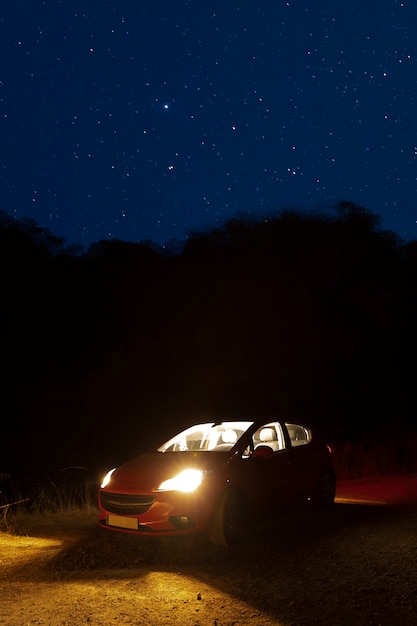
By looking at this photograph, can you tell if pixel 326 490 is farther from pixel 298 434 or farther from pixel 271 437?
pixel 271 437

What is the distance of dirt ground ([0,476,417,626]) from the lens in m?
6.24

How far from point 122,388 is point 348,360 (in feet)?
35.8

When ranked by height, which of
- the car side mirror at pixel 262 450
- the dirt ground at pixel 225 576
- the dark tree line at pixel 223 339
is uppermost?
the dark tree line at pixel 223 339

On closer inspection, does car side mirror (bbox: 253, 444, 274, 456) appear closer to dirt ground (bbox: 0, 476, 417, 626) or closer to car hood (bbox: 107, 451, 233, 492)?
car hood (bbox: 107, 451, 233, 492)

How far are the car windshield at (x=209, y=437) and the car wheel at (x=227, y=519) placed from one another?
3.31 ft

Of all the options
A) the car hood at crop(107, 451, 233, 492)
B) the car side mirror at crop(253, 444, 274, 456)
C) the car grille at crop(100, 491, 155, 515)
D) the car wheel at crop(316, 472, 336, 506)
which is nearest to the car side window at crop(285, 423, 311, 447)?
the car wheel at crop(316, 472, 336, 506)

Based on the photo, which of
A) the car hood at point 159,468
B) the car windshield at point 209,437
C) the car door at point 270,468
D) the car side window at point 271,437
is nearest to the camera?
the car hood at point 159,468

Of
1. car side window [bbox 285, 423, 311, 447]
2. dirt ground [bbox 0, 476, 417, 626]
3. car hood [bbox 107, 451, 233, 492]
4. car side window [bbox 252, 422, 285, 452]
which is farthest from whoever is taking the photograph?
car side window [bbox 285, 423, 311, 447]

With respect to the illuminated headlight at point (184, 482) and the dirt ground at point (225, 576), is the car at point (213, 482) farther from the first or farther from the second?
the dirt ground at point (225, 576)

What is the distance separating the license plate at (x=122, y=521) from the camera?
9.05m

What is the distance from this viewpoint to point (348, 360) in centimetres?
3494

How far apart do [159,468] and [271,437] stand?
215cm

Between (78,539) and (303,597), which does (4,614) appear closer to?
(303,597)

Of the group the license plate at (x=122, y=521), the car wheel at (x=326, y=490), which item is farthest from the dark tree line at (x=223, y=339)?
the license plate at (x=122, y=521)
